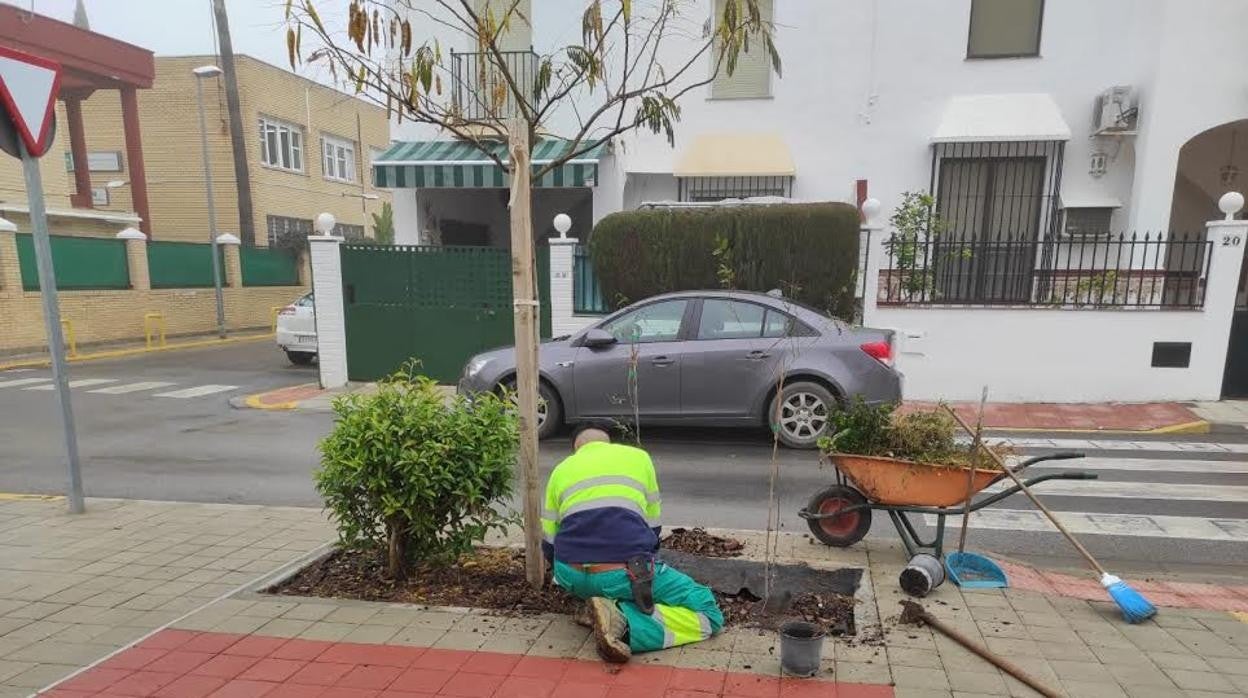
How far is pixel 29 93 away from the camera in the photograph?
4824 millimetres

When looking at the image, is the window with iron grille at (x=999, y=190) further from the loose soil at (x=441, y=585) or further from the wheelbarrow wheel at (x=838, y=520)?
the loose soil at (x=441, y=585)

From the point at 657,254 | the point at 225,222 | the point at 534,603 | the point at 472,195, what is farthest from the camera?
the point at 225,222

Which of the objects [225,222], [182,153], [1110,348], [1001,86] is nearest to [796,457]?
[1110,348]

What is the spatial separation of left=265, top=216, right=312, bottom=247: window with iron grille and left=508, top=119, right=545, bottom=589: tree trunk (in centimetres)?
2304

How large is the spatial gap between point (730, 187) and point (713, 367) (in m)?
6.59

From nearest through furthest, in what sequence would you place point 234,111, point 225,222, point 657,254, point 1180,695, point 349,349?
point 1180,695, point 657,254, point 349,349, point 234,111, point 225,222

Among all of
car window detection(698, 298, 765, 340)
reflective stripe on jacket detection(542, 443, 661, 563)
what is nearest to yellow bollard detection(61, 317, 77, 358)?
car window detection(698, 298, 765, 340)

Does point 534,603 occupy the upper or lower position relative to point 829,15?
lower

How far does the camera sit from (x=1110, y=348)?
9.65 meters

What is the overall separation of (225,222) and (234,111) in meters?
4.46

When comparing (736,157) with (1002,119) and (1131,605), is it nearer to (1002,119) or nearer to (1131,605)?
(1002,119)

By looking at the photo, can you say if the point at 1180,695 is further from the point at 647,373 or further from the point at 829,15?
the point at 829,15

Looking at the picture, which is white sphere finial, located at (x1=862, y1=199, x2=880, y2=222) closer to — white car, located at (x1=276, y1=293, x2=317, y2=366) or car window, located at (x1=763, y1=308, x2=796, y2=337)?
car window, located at (x1=763, y1=308, x2=796, y2=337)

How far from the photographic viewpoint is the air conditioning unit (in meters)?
11.2
